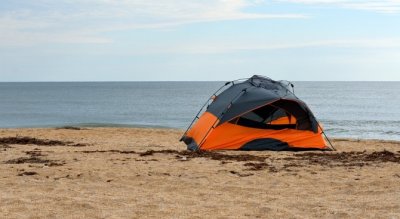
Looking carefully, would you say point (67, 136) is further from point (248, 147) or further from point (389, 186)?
point (389, 186)

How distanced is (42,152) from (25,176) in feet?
12.8

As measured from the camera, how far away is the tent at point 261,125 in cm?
1505

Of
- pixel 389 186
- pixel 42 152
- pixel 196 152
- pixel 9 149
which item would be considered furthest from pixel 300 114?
pixel 9 149

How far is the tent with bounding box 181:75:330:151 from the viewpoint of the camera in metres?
15.1

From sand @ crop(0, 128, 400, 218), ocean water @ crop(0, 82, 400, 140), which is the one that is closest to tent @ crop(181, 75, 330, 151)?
sand @ crop(0, 128, 400, 218)

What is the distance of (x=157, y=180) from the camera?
10211mm

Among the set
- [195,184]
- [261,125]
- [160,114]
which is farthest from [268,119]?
[160,114]

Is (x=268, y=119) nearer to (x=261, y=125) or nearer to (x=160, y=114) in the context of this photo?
(x=261, y=125)

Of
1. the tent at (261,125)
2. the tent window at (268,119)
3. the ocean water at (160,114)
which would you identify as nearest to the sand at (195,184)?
the tent at (261,125)

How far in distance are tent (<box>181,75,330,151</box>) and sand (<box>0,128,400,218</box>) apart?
76 cm

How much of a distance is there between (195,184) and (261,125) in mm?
5703

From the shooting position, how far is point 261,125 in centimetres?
1520

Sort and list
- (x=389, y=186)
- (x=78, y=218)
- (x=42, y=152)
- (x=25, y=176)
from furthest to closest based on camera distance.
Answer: (x=42, y=152), (x=25, y=176), (x=389, y=186), (x=78, y=218)

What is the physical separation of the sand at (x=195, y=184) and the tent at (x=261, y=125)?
2.48 feet
